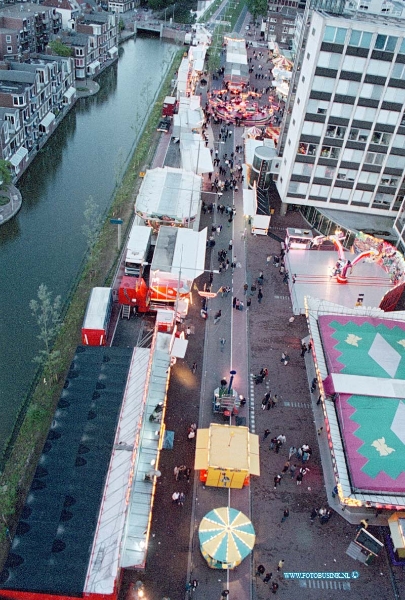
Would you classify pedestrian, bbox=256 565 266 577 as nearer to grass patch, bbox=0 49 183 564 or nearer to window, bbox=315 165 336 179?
grass patch, bbox=0 49 183 564

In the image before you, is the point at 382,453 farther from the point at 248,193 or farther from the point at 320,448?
the point at 248,193

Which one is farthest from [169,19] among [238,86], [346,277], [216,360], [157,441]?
[157,441]

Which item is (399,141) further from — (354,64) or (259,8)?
(259,8)

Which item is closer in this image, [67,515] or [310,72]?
[67,515]

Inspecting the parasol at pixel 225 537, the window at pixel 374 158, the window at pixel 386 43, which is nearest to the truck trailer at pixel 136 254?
the parasol at pixel 225 537

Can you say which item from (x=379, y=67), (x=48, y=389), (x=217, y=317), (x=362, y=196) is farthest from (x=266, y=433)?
(x=379, y=67)

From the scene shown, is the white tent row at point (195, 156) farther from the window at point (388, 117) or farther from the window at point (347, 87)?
the window at point (388, 117)

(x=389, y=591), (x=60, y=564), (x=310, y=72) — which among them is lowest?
(x=389, y=591)

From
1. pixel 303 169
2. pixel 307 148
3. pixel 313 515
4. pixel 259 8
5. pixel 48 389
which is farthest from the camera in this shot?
pixel 259 8
